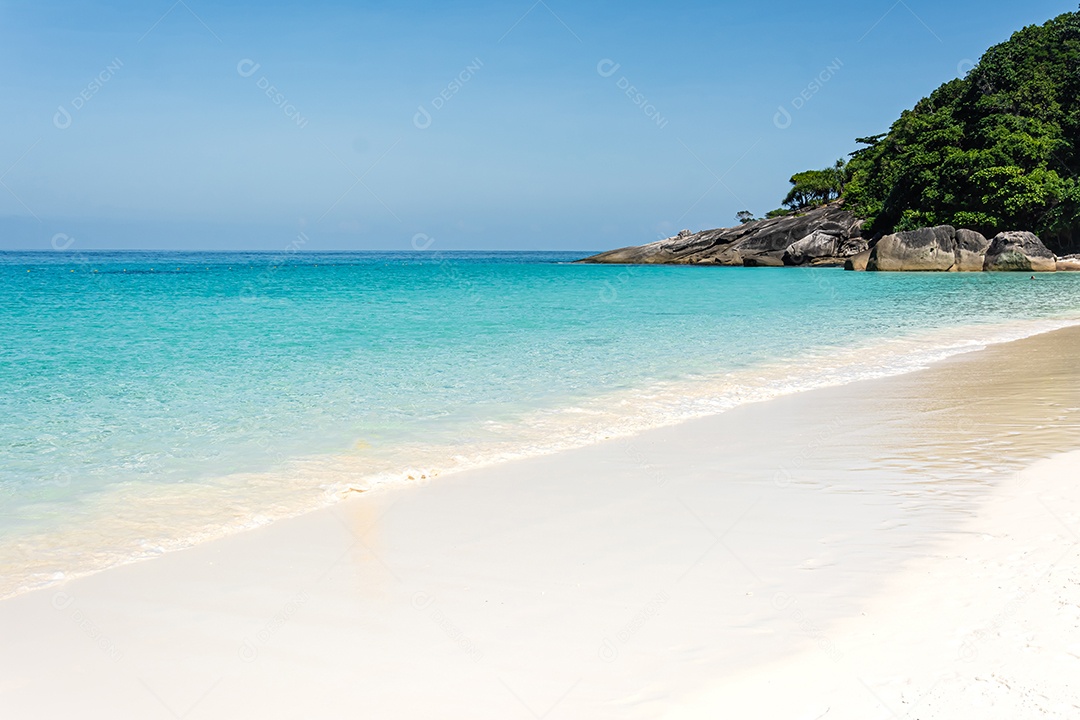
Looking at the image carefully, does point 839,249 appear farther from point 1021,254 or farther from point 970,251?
point 1021,254

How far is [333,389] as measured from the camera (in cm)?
1022

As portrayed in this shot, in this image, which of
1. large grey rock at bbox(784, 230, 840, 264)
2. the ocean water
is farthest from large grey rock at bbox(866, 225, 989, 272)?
the ocean water

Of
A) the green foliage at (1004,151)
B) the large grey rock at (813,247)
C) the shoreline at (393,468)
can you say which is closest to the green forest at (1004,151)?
the green foliage at (1004,151)

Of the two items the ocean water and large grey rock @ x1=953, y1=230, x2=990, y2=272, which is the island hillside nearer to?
large grey rock @ x1=953, y1=230, x2=990, y2=272

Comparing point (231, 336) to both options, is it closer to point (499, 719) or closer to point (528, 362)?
point (528, 362)

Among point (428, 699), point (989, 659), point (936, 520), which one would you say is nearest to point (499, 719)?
point (428, 699)

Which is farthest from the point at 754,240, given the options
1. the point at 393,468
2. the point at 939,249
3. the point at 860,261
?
the point at 393,468

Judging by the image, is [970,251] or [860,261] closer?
[970,251]

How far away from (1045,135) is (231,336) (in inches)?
1825

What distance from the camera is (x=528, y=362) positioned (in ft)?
41.1

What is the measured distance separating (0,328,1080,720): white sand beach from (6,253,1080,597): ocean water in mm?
760

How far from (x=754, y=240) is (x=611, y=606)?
64387mm

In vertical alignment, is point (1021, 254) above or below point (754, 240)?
below

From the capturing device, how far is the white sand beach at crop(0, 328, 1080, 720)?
113 inches
